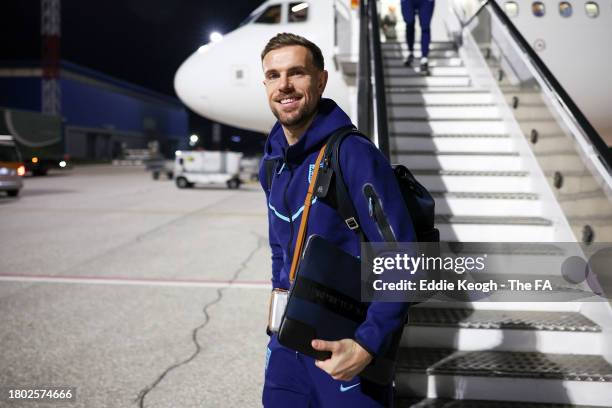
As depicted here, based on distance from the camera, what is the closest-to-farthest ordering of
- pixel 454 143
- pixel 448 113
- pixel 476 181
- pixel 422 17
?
pixel 476 181, pixel 454 143, pixel 448 113, pixel 422 17

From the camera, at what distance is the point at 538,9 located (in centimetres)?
916

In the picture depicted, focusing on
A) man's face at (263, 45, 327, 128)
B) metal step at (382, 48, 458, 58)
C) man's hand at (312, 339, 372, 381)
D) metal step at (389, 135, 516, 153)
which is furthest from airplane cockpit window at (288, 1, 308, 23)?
man's hand at (312, 339, 372, 381)

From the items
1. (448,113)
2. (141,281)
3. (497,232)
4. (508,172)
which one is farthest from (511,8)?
(141,281)

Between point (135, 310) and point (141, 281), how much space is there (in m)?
1.18

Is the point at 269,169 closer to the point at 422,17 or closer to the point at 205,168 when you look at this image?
the point at 422,17

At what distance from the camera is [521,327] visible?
3.34 m

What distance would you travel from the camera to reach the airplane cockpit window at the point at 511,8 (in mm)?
9164

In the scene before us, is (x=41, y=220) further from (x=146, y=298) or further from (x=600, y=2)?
(x=600, y=2)

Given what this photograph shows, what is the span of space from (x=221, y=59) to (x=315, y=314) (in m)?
11.0

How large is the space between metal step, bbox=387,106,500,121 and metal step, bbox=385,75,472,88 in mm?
937

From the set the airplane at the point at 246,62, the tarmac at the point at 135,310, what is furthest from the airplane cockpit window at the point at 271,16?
the tarmac at the point at 135,310

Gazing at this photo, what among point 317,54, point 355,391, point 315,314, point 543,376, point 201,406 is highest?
point 317,54

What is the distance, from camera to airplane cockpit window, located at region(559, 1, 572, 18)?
9.02 meters

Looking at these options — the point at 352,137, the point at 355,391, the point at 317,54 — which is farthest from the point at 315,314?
the point at 317,54
